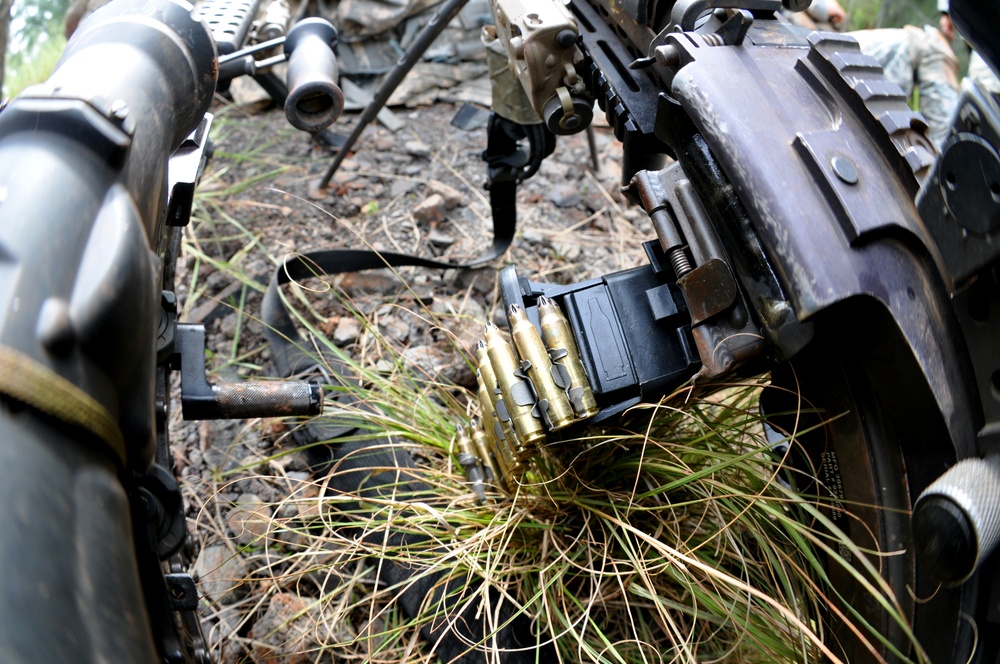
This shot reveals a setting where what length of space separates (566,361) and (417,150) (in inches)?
90.4

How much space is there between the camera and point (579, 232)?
318cm

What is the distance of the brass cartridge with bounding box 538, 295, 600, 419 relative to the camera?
1443mm

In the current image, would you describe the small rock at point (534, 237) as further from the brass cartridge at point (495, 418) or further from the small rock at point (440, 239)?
the brass cartridge at point (495, 418)

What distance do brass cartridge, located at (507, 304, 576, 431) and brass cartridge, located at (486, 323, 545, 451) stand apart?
2cm

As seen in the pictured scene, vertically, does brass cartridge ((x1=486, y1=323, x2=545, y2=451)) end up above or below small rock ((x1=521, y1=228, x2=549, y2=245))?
above

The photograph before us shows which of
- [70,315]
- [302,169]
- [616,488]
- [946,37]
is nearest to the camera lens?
[70,315]

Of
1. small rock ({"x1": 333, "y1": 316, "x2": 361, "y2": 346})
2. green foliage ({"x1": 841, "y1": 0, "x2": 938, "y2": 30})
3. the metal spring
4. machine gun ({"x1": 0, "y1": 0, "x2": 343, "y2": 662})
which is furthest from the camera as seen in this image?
green foliage ({"x1": 841, "y1": 0, "x2": 938, "y2": 30})

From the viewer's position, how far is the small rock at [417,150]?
3488 mm

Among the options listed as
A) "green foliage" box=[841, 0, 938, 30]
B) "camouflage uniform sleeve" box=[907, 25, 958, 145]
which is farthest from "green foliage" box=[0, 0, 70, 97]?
"green foliage" box=[841, 0, 938, 30]

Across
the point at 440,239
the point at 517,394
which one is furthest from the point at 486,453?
the point at 440,239

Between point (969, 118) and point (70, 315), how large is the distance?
3.70 feet

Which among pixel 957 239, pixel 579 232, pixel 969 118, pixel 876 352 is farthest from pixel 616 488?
pixel 579 232

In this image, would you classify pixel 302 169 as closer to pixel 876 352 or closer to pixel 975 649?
pixel 876 352

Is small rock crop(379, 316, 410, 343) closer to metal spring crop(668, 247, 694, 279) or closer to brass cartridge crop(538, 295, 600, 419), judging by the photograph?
brass cartridge crop(538, 295, 600, 419)
